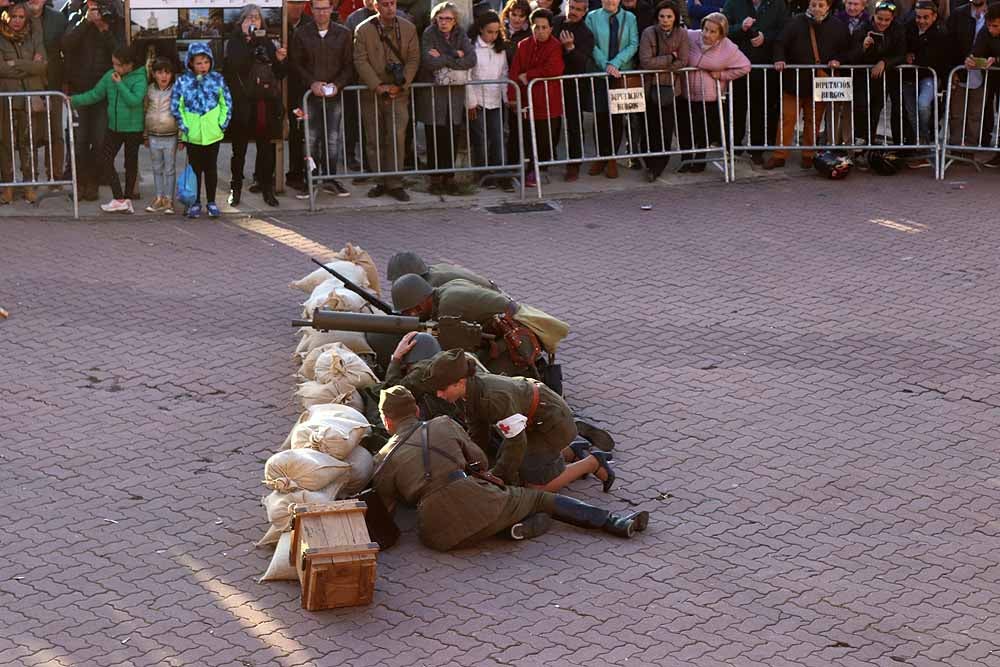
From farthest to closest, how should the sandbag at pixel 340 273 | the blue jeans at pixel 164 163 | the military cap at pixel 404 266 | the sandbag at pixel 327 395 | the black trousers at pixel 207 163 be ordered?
1. the blue jeans at pixel 164 163
2. the black trousers at pixel 207 163
3. the sandbag at pixel 340 273
4. the military cap at pixel 404 266
5. the sandbag at pixel 327 395

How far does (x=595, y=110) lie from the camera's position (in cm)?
1574

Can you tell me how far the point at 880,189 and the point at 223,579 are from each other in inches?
395

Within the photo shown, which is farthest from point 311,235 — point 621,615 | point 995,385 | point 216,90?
point 621,615

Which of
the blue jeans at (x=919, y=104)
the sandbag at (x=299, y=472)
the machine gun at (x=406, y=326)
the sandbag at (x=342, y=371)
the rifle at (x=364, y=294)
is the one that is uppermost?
the blue jeans at (x=919, y=104)

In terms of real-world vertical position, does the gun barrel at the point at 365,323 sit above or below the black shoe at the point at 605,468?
above

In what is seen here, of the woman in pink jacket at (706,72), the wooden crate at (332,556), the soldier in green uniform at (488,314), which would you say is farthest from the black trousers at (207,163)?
the wooden crate at (332,556)

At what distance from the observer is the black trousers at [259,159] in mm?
14844

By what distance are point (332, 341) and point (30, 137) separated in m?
5.61

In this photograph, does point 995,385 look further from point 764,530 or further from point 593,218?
point 593,218

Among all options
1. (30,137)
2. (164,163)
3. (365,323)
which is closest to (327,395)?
(365,323)

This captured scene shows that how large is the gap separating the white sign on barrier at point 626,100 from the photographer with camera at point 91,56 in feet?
16.3

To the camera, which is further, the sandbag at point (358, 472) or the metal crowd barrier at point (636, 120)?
the metal crowd barrier at point (636, 120)

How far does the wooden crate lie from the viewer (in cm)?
748

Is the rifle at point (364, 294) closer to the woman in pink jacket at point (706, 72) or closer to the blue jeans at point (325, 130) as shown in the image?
the blue jeans at point (325, 130)
